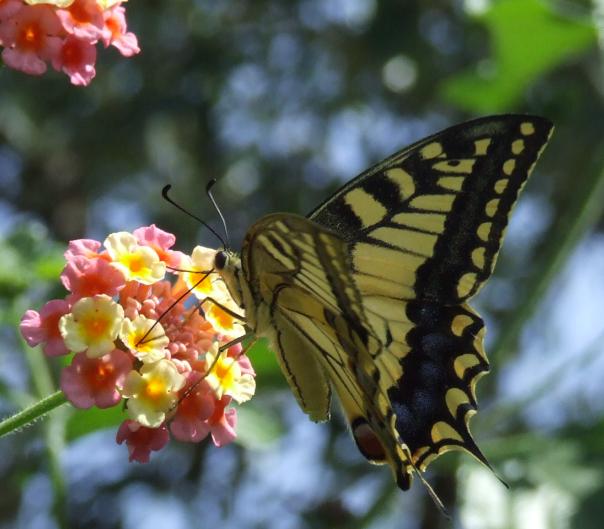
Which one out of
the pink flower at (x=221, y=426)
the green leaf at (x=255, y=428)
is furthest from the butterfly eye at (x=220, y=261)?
the green leaf at (x=255, y=428)

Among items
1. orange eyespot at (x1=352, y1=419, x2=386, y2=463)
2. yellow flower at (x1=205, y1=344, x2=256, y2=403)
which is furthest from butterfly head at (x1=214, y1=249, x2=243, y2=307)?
orange eyespot at (x1=352, y1=419, x2=386, y2=463)

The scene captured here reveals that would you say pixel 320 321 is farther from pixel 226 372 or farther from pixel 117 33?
pixel 117 33

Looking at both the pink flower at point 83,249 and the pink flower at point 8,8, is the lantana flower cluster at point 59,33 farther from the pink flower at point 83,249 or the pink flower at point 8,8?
the pink flower at point 83,249

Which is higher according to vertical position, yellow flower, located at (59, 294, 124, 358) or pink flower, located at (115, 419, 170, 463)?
yellow flower, located at (59, 294, 124, 358)

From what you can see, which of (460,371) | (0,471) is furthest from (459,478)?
(0,471)

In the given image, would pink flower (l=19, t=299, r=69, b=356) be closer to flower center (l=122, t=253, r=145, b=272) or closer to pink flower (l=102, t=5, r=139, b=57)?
flower center (l=122, t=253, r=145, b=272)
